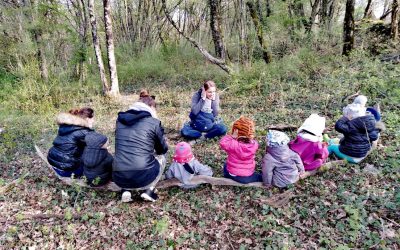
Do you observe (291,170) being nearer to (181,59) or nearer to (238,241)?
(238,241)

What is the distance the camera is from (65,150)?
4.34 m

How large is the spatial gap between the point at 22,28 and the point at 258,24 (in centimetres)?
908

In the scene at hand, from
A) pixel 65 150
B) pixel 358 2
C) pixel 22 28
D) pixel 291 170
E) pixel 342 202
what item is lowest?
pixel 342 202

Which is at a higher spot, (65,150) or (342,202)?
(65,150)

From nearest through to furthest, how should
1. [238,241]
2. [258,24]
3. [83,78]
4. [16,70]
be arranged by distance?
[238,241], [258,24], [16,70], [83,78]

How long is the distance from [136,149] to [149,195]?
0.72 metres

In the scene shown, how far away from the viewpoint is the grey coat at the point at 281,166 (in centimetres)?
414

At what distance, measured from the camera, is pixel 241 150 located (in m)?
4.20

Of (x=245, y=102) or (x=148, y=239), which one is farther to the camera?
(x=245, y=102)

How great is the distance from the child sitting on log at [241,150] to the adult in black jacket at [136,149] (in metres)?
1.09

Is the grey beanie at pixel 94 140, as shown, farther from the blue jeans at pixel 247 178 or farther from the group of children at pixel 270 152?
the blue jeans at pixel 247 178

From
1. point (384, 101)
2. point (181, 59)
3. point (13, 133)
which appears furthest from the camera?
point (181, 59)

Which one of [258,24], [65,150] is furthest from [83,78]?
[65,150]

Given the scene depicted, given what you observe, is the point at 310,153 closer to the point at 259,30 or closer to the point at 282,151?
the point at 282,151
